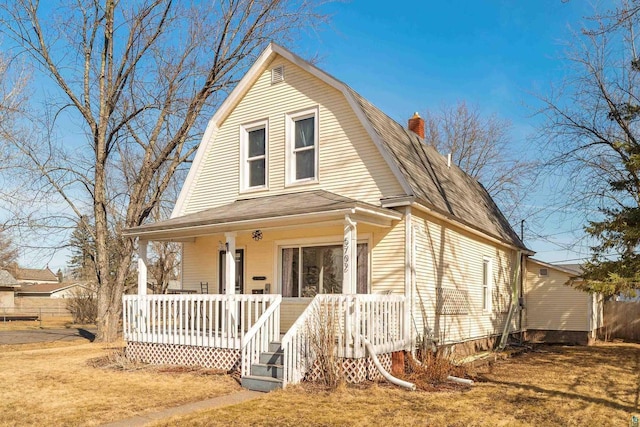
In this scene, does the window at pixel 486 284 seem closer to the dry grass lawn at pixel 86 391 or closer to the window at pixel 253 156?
the window at pixel 253 156

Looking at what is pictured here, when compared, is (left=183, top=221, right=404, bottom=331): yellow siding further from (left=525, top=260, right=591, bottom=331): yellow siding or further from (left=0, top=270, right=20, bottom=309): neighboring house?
(left=0, top=270, right=20, bottom=309): neighboring house

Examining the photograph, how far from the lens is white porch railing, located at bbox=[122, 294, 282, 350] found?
11.3m

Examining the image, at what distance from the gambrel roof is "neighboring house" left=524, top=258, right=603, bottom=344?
2.78 meters

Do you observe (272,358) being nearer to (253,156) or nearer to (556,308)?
(253,156)

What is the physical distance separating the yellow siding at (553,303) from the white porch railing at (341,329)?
11.9 metres

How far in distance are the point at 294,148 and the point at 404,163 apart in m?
2.99

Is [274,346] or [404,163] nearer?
[274,346]

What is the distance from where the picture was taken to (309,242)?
43.1 feet

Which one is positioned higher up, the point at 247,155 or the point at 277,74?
the point at 277,74

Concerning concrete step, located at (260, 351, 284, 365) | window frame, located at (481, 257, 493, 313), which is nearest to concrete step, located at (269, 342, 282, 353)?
concrete step, located at (260, 351, 284, 365)

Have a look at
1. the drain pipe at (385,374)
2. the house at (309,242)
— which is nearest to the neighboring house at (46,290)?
the house at (309,242)

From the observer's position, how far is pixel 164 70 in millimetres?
20391

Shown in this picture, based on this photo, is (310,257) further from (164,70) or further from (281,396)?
(164,70)

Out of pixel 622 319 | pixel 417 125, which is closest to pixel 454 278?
pixel 417 125
